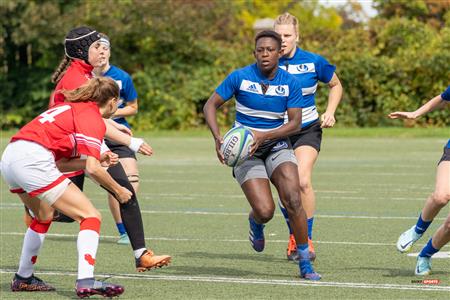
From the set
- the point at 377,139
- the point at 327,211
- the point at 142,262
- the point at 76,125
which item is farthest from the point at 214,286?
the point at 377,139

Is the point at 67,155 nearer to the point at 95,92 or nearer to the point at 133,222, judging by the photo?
the point at 95,92

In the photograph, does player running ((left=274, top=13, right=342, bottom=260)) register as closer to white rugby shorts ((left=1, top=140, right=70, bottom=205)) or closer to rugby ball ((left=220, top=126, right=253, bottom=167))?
rugby ball ((left=220, top=126, right=253, bottom=167))

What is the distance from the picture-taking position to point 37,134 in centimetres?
690

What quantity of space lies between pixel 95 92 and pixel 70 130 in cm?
33

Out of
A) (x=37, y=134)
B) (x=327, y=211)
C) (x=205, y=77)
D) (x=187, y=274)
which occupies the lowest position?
(x=205, y=77)

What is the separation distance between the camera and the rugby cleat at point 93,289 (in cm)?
677

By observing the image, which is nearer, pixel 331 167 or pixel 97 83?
pixel 97 83

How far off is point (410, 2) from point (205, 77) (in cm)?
2147

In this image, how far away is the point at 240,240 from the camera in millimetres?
10289

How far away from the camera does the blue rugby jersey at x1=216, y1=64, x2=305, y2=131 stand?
8.24m

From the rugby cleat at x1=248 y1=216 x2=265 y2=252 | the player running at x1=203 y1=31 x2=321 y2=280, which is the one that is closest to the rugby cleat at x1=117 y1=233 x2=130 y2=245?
the rugby cleat at x1=248 y1=216 x2=265 y2=252

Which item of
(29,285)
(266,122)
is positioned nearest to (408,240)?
(266,122)

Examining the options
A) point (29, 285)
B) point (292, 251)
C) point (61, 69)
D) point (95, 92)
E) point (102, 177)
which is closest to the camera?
point (102, 177)

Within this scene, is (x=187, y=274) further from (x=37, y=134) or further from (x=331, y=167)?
(x=331, y=167)
